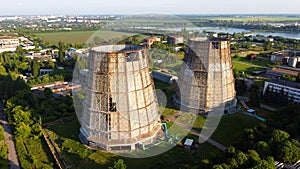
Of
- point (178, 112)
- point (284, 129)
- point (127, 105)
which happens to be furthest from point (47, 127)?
point (284, 129)

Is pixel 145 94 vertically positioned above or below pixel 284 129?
above

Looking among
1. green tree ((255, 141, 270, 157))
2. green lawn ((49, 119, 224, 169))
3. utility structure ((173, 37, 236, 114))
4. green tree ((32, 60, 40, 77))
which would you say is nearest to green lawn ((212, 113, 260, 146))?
utility structure ((173, 37, 236, 114))

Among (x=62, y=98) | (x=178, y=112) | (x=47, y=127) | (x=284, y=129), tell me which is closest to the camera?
(x=284, y=129)

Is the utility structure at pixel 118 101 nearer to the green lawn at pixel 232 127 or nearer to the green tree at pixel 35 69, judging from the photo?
the green lawn at pixel 232 127

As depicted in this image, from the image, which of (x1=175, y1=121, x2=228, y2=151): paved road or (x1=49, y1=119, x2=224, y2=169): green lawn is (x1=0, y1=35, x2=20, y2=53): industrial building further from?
(x1=175, y1=121, x2=228, y2=151): paved road

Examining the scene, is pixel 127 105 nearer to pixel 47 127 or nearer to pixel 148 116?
pixel 148 116

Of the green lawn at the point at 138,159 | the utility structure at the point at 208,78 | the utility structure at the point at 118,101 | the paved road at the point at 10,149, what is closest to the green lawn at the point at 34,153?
the paved road at the point at 10,149
